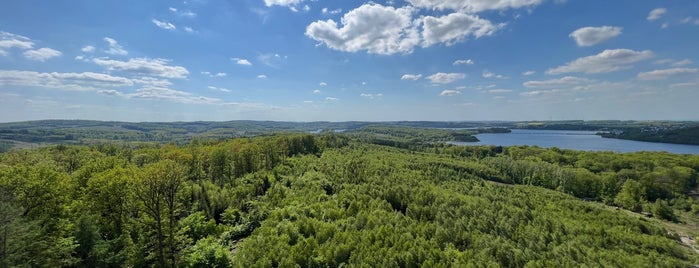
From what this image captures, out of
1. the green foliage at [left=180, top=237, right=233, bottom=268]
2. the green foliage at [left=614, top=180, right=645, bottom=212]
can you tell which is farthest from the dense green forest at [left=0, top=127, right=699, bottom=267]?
the green foliage at [left=614, top=180, right=645, bottom=212]

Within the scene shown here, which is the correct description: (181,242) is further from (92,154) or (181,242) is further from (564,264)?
(92,154)

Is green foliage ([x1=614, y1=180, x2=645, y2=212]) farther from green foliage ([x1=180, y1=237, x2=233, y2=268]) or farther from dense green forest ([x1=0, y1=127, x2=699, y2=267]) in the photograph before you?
green foliage ([x1=180, y1=237, x2=233, y2=268])

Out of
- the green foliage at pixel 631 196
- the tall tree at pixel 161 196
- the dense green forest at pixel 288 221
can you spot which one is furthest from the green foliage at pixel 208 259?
the green foliage at pixel 631 196

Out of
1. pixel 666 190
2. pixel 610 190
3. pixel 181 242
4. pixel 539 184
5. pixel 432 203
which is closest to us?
pixel 181 242

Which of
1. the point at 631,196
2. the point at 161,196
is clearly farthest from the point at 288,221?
the point at 631,196

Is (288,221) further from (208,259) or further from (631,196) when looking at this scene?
(631,196)

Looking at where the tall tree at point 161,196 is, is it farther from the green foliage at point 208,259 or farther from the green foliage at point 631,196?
the green foliage at point 631,196

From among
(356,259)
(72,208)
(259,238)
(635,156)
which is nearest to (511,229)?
(356,259)

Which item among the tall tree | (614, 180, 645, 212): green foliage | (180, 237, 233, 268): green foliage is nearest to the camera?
(180, 237, 233, 268): green foliage
